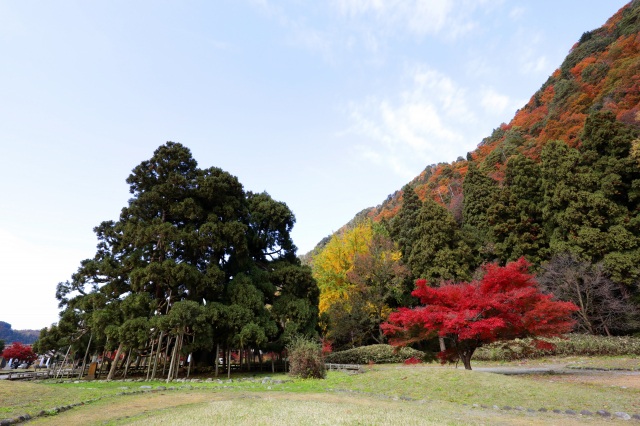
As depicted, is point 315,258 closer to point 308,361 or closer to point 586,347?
point 308,361

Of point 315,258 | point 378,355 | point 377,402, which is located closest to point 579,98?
point 315,258

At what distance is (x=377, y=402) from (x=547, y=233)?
20.5 metres

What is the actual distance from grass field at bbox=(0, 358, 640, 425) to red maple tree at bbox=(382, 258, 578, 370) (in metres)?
1.65

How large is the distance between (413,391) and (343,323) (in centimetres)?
1524

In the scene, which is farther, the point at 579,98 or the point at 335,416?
the point at 579,98

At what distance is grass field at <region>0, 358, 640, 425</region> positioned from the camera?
20.4ft

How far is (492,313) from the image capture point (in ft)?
40.7

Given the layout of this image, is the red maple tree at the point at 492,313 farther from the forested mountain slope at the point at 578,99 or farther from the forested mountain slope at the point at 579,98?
the forested mountain slope at the point at 579,98

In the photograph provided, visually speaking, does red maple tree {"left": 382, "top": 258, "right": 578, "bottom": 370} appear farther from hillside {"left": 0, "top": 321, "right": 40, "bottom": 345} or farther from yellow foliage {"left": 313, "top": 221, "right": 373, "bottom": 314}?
hillside {"left": 0, "top": 321, "right": 40, "bottom": 345}

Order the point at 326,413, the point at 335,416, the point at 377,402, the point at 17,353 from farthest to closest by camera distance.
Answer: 1. the point at 17,353
2. the point at 377,402
3. the point at 326,413
4. the point at 335,416

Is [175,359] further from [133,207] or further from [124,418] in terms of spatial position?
[124,418]

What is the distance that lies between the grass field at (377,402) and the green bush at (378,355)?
33.0ft

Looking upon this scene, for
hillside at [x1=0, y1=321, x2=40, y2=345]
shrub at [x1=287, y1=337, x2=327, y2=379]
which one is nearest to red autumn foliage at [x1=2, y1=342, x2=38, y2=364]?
shrub at [x1=287, y1=337, x2=327, y2=379]

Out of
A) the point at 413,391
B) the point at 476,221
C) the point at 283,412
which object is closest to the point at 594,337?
the point at 476,221
